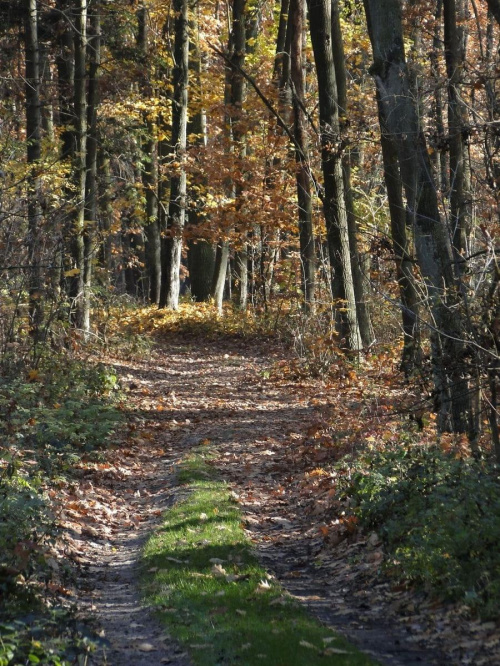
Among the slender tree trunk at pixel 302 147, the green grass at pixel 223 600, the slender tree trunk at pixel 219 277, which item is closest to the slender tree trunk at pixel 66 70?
the slender tree trunk at pixel 302 147

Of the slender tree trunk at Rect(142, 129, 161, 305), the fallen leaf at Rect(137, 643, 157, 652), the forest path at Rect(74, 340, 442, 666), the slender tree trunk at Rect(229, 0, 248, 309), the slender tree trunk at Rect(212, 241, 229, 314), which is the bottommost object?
the fallen leaf at Rect(137, 643, 157, 652)

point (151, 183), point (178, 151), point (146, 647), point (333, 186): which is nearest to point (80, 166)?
point (333, 186)

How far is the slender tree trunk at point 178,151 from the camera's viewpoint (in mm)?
27391

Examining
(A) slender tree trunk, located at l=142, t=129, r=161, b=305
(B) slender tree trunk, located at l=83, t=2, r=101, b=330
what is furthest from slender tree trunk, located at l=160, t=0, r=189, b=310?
(B) slender tree trunk, located at l=83, t=2, r=101, b=330

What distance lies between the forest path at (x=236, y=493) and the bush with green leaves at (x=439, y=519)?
1.19ft

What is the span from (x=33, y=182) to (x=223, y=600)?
11.0 meters

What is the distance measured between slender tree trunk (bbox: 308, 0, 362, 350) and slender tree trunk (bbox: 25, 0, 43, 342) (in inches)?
214

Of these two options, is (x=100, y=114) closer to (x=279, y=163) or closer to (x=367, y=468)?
(x=279, y=163)

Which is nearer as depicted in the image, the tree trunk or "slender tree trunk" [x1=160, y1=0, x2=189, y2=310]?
"slender tree trunk" [x1=160, y1=0, x2=189, y2=310]

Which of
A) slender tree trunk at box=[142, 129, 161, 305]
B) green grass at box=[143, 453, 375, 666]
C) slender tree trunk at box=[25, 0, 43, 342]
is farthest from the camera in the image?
slender tree trunk at box=[142, 129, 161, 305]

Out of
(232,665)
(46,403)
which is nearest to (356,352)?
(46,403)

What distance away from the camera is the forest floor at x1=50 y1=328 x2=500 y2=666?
6227 millimetres

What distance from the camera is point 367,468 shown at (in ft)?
31.7

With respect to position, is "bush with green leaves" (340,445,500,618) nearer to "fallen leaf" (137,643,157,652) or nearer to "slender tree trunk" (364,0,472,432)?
"slender tree trunk" (364,0,472,432)
